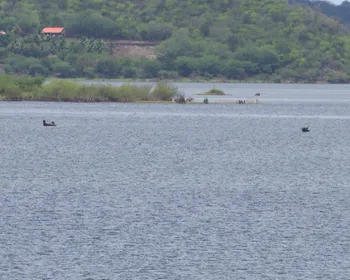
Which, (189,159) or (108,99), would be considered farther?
(108,99)

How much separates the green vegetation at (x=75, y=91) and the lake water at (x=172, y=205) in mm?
39201

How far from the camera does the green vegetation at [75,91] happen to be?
452 feet

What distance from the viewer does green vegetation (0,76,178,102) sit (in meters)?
138

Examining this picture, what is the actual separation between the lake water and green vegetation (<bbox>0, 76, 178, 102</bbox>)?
1543 inches

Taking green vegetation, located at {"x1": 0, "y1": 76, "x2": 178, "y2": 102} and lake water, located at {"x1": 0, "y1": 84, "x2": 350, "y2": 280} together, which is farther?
green vegetation, located at {"x1": 0, "y1": 76, "x2": 178, "y2": 102}

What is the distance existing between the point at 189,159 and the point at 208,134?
25.7m

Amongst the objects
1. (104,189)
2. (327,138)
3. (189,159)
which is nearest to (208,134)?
(327,138)

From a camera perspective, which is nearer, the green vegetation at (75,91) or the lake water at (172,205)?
the lake water at (172,205)

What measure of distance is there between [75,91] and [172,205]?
92166 mm

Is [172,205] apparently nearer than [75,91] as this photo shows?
Yes

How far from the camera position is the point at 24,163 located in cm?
6644

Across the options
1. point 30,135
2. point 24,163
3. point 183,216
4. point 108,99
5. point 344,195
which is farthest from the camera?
point 108,99

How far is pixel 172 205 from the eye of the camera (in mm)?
47531

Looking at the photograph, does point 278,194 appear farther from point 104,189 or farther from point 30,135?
point 30,135
